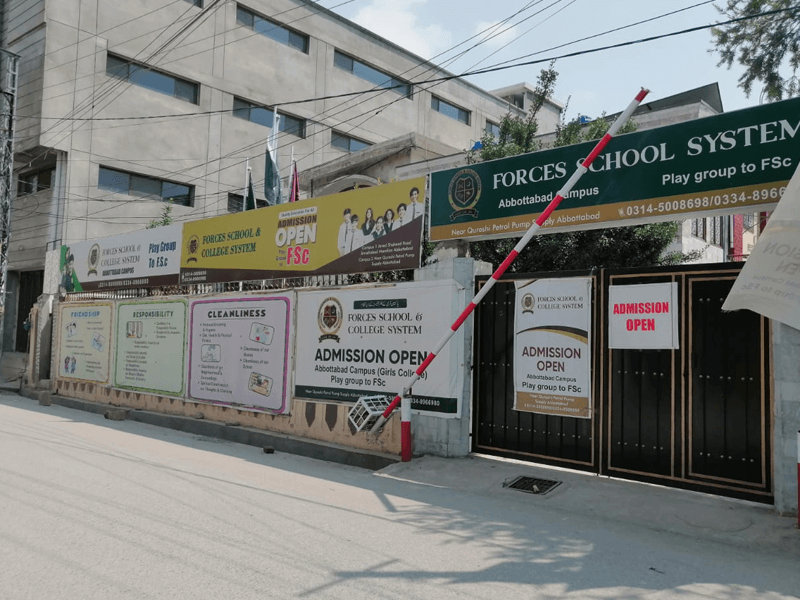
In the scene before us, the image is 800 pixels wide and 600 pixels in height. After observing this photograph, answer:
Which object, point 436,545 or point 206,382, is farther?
point 206,382

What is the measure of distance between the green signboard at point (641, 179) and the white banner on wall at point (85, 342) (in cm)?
999

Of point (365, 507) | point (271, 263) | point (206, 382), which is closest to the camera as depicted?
point (365, 507)

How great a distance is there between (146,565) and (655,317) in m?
5.63

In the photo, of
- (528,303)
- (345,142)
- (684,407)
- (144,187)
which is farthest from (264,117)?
(684,407)

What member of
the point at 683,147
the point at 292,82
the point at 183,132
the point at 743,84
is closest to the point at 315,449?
the point at 683,147

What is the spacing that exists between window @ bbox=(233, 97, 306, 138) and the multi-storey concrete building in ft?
0.23

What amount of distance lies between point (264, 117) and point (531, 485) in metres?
27.9

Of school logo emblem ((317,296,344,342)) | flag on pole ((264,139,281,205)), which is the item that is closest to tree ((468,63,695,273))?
school logo emblem ((317,296,344,342))

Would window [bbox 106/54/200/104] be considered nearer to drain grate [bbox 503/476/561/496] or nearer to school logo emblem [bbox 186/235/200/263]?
school logo emblem [bbox 186/235/200/263]

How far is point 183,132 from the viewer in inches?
1107

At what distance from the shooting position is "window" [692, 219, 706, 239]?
17.0m

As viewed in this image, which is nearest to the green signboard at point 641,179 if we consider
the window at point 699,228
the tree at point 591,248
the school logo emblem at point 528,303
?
the school logo emblem at point 528,303

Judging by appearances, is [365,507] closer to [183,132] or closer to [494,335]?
[494,335]

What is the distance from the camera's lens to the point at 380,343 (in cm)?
952
